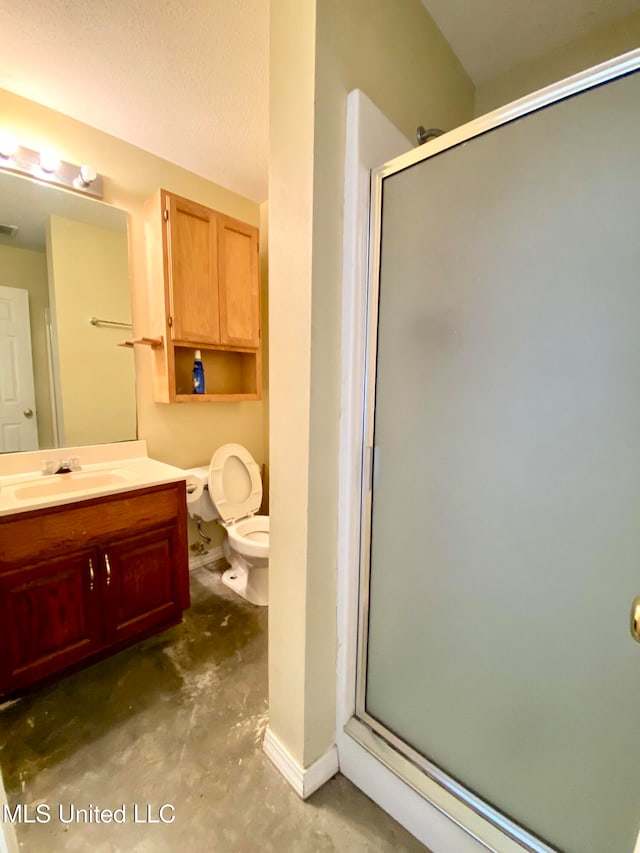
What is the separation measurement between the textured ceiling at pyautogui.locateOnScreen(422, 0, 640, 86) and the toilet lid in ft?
7.10

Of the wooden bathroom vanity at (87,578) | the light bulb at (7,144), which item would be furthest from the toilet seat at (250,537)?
the light bulb at (7,144)

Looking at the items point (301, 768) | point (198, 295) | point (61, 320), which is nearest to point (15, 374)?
point (61, 320)

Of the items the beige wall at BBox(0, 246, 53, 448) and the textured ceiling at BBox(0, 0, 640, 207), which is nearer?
the textured ceiling at BBox(0, 0, 640, 207)

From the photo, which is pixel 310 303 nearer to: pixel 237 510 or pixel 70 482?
pixel 70 482

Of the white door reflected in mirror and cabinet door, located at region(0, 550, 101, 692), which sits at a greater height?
the white door reflected in mirror

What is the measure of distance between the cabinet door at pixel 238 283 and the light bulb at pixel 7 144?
0.92m

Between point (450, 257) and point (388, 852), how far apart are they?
1.59 meters

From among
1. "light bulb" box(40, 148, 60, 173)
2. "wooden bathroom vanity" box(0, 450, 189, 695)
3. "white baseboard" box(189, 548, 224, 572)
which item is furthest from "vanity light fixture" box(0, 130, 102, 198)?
"white baseboard" box(189, 548, 224, 572)

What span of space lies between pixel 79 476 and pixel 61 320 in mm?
776

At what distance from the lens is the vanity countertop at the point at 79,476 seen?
4.65 feet

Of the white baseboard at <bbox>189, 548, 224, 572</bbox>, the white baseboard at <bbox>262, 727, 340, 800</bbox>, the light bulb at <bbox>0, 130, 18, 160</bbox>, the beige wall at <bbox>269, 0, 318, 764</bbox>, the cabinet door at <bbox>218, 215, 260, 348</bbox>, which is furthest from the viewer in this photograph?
the white baseboard at <bbox>189, 548, 224, 572</bbox>

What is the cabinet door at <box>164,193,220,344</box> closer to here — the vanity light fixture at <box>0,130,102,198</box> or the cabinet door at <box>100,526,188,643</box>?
the vanity light fixture at <box>0,130,102,198</box>

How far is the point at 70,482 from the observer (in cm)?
169

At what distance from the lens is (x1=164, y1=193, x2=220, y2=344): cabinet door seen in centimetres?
190
